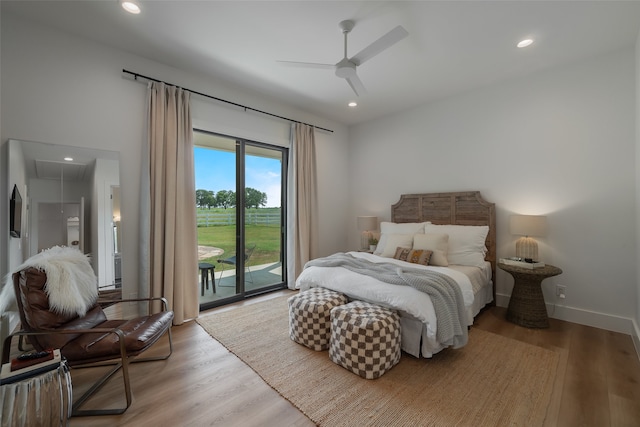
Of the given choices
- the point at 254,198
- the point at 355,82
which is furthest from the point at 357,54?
the point at 254,198

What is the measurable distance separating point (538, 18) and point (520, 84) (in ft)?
3.97

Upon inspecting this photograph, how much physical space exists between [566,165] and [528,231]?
35.8 inches

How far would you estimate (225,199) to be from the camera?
3742mm

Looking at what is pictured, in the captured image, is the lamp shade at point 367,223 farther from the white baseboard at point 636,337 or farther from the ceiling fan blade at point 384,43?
the white baseboard at point 636,337

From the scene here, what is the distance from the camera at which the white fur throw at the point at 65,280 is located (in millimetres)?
1838

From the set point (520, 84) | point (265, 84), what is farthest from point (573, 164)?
point (265, 84)

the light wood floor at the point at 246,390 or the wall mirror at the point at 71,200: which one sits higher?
the wall mirror at the point at 71,200

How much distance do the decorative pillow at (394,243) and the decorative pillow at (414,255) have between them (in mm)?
128

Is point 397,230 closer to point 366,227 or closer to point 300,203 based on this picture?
point 366,227

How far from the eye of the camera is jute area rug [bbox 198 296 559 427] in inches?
63.3

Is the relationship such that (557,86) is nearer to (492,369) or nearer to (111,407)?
(492,369)

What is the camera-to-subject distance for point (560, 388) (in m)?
1.85

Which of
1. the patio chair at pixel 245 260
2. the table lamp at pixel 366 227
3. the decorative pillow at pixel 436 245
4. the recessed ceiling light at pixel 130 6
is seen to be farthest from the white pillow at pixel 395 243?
the recessed ceiling light at pixel 130 6

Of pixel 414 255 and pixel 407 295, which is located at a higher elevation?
pixel 414 255
